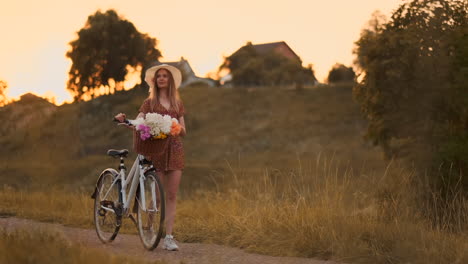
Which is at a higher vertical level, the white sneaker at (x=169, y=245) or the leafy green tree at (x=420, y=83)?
the leafy green tree at (x=420, y=83)

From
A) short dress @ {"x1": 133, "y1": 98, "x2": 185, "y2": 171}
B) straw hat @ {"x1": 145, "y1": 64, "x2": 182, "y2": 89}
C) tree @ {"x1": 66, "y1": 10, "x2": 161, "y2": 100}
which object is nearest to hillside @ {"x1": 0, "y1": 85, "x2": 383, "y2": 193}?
tree @ {"x1": 66, "y1": 10, "x2": 161, "y2": 100}

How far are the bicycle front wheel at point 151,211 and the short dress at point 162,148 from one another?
0.22 meters

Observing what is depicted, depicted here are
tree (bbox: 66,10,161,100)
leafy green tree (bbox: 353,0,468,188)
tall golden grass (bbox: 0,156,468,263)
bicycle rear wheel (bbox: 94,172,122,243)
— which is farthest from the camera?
tree (bbox: 66,10,161,100)

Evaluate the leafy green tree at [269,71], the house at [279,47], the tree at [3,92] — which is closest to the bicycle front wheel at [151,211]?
the tree at [3,92]

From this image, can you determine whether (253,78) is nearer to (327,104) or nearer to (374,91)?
(327,104)

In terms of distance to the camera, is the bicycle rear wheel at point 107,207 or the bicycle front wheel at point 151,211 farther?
the bicycle rear wheel at point 107,207

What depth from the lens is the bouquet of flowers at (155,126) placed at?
7414 mm

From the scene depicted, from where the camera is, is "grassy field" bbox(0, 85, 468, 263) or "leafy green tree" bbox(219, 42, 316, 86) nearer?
"grassy field" bbox(0, 85, 468, 263)

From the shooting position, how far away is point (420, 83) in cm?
1961

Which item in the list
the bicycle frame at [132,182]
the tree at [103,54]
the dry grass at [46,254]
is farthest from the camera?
the tree at [103,54]

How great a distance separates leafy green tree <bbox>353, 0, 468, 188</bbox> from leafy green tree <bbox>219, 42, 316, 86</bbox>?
142ft

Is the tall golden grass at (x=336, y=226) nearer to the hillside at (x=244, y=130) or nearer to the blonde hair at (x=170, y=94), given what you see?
the blonde hair at (x=170, y=94)

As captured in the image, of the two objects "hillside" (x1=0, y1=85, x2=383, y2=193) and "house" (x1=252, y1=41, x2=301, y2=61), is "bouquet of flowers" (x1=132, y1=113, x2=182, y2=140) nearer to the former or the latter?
"hillside" (x1=0, y1=85, x2=383, y2=193)

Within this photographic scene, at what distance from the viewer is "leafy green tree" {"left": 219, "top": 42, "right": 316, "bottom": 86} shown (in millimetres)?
70375
